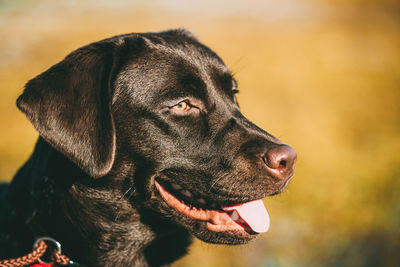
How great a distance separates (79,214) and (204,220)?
2.46 feet

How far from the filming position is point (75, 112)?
2111 millimetres

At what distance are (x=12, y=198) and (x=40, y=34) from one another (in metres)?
15.3

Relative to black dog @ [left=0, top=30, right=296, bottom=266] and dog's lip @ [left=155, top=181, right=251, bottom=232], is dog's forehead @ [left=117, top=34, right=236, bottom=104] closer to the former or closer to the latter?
black dog @ [left=0, top=30, right=296, bottom=266]

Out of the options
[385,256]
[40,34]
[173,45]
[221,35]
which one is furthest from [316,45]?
[173,45]

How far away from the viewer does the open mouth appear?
2.30 metres

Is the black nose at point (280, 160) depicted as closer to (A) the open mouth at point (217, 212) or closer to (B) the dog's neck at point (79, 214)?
(A) the open mouth at point (217, 212)

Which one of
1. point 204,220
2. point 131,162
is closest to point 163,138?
point 131,162

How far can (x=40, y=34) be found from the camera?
52.0 feet

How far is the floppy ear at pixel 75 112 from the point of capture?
205cm

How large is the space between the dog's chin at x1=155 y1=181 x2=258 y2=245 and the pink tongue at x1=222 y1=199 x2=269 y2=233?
0.08 ft

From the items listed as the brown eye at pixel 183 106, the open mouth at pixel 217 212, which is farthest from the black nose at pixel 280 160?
the brown eye at pixel 183 106

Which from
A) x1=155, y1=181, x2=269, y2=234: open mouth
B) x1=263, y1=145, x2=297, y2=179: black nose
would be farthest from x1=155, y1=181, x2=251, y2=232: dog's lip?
x1=263, y1=145, x2=297, y2=179: black nose

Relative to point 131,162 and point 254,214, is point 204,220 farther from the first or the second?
point 131,162

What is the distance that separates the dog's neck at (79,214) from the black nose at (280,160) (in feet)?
2.59
